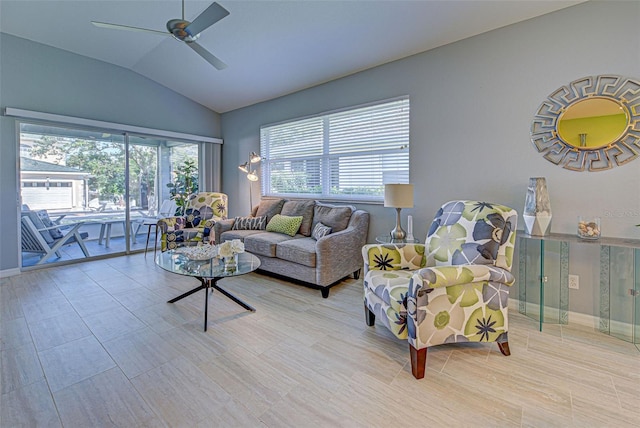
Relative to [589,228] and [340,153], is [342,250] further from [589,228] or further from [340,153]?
[589,228]

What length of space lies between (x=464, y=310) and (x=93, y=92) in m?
5.48

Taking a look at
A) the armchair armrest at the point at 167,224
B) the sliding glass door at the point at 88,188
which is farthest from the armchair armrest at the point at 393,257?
the sliding glass door at the point at 88,188

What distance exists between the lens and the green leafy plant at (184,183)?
5.21 metres

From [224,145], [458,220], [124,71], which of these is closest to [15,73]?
[124,71]

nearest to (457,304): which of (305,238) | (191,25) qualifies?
(305,238)

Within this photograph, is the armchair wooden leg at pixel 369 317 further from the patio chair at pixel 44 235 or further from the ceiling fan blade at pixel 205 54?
the patio chair at pixel 44 235

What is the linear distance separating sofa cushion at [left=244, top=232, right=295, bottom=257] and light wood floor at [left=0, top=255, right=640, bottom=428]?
775mm

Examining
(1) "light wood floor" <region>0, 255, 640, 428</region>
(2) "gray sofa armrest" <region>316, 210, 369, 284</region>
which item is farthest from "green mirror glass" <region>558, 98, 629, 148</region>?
(2) "gray sofa armrest" <region>316, 210, 369, 284</region>

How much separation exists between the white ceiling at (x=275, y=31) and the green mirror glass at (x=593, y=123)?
2.91 feet

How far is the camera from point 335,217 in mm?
3562

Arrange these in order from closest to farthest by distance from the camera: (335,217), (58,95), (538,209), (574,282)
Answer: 1. (538,209)
2. (574,282)
3. (335,217)
4. (58,95)

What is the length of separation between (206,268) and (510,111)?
3111mm

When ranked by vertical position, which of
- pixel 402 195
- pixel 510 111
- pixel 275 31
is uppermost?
pixel 275 31

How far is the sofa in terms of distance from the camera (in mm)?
3044
